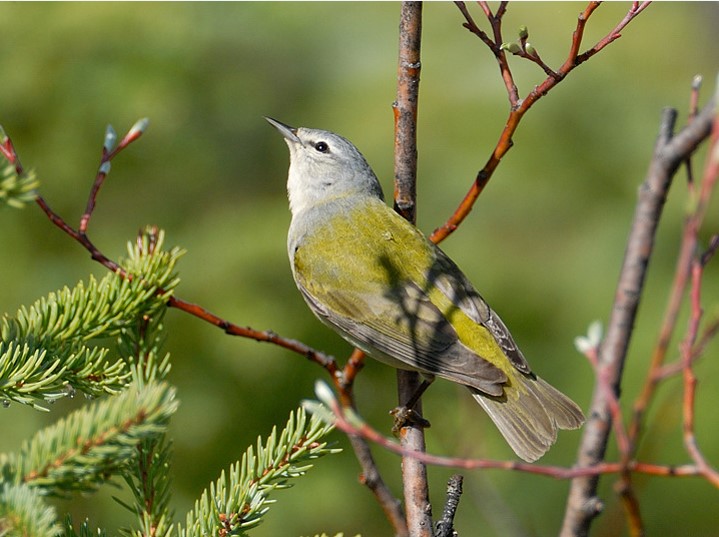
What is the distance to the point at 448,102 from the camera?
549 cm

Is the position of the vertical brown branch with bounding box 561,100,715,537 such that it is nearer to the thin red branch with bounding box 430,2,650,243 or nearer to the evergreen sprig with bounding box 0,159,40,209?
the evergreen sprig with bounding box 0,159,40,209

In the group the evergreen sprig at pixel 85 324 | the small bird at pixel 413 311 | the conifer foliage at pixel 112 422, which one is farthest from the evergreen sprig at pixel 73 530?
the small bird at pixel 413 311

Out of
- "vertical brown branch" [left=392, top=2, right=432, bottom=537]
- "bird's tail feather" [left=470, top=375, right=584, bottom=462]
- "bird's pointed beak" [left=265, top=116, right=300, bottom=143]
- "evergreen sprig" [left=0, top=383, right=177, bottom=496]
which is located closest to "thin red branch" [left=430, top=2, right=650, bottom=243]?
"vertical brown branch" [left=392, top=2, right=432, bottom=537]

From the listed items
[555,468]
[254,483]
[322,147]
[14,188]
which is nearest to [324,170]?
[322,147]

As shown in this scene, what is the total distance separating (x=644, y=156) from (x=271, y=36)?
2.67 meters

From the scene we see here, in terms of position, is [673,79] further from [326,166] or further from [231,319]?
[231,319]

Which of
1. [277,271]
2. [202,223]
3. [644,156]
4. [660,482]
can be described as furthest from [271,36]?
[660,482]

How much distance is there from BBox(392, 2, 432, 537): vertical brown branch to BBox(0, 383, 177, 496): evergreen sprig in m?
1.06

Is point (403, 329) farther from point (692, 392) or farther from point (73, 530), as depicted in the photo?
point (692, 392)

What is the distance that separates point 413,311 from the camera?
12.4 ft

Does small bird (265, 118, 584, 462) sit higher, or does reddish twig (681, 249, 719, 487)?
reddish twig (681, 249, 719, 487)

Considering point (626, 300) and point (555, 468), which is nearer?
point (626, 300)

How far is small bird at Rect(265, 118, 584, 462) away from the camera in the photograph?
353 cm

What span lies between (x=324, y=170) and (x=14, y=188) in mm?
3265
